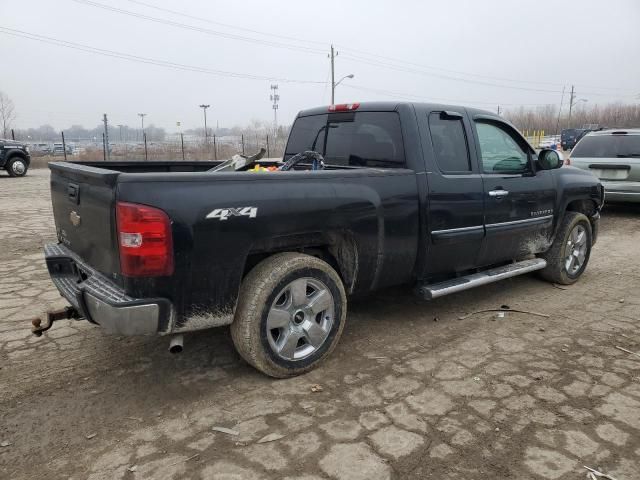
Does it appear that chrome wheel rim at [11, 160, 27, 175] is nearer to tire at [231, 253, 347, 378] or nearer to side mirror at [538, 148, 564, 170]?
tire at [231, 253, 347, 378]

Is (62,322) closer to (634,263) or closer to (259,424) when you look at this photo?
(259,424)

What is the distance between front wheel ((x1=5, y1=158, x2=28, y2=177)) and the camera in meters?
18.5

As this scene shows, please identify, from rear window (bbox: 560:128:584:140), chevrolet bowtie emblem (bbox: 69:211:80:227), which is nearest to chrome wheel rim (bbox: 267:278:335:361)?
chevrolet bowtie emblem (bbox: 69:211:80:227)

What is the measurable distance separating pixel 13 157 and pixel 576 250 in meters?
19.4

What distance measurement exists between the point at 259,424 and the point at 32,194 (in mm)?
13078

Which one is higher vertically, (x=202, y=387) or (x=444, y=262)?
(x=444, y=262)

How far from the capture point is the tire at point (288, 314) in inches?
122

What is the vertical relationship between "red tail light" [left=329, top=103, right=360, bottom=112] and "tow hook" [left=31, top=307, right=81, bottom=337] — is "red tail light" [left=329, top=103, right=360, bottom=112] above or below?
above

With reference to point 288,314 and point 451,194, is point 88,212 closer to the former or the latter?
point 288,314

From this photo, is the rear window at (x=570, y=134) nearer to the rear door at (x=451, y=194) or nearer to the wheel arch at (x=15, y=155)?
the wheel arch at (x=15, y=155)

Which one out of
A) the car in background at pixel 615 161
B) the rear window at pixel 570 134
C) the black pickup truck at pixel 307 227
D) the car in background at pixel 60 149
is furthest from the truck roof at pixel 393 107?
the rear window at pixel 570 134

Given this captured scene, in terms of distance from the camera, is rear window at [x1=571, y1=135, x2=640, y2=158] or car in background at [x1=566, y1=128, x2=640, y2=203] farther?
rear window at [x1=571, y1=135, x2=640, y2=158]

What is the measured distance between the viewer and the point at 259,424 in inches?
111

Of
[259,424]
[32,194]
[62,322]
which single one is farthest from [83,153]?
[259,424]
